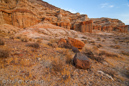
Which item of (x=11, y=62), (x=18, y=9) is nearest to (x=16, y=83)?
(x=11, y=62)

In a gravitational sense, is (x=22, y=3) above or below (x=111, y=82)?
above

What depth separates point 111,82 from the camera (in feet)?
5.97

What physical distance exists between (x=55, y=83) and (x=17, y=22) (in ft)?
52.3

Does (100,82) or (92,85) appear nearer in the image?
(92,85)

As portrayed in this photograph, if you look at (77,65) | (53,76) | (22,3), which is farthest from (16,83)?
(22,3)

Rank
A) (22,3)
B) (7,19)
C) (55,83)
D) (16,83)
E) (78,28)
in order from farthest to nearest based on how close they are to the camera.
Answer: (78,28) → (22,3) → (7,19) → (55,83) → (16,83)

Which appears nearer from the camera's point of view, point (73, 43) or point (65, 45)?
point (65, 45)

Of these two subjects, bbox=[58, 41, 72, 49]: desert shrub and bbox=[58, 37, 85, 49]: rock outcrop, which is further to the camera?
bbox=[58, 37, 85, 49]: rock outcrop

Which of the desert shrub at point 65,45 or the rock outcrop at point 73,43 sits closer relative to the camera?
the desert shrub at point 65,45

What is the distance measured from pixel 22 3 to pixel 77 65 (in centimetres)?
1796

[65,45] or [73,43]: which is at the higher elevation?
[73,43]

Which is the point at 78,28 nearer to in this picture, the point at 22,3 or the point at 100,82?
the point at 22,3

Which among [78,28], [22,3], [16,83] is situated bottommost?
[16,83]

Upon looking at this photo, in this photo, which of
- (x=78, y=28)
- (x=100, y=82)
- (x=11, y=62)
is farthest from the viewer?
(x=78, y=28)
